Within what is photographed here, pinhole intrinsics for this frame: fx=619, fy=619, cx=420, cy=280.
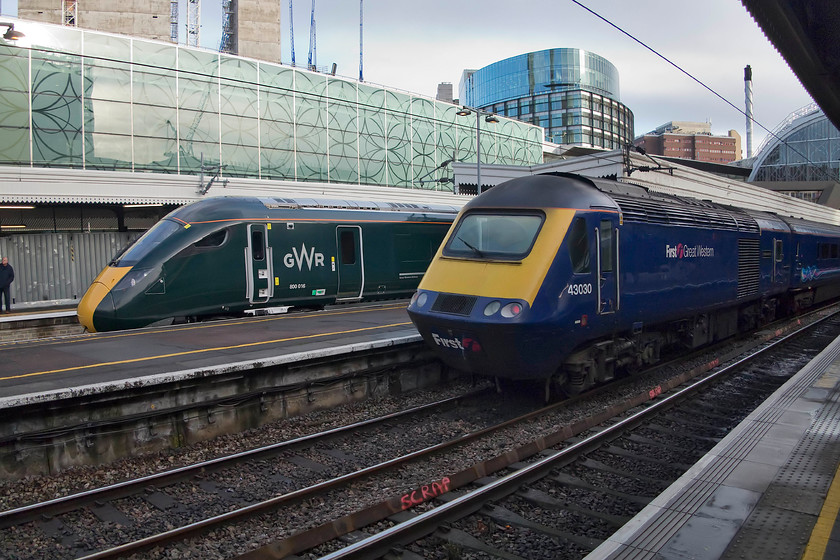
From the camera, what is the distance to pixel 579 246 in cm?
880

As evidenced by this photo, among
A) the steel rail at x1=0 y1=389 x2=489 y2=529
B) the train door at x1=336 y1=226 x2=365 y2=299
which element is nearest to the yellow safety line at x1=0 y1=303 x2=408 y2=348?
the train door at x1=336 y1=226 x2=365 y2=299

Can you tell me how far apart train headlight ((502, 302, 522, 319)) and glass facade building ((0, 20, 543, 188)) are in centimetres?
2251

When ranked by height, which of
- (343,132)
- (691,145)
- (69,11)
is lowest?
(343,132)

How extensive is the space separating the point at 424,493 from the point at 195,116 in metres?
30.0

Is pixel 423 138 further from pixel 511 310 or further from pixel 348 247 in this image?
pixel 511 310

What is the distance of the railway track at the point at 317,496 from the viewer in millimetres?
5379

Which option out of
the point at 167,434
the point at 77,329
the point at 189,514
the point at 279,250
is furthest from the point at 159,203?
the point at 189,514

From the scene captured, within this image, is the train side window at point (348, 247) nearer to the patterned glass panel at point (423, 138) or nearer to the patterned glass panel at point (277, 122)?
the patterned glass panel at point (277, 122)

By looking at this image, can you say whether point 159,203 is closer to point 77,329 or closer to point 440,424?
point 77,329

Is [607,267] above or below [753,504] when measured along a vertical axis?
above

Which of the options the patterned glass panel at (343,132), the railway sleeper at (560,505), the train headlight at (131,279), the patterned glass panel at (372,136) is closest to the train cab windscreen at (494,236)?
the railway sleeper at (560,505)

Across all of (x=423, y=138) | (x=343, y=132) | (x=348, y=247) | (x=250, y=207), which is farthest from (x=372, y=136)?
(x=250, y=207)

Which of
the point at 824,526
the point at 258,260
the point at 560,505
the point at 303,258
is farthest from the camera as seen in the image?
the point at 303,258

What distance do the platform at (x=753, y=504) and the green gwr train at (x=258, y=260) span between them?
34.9 feet
